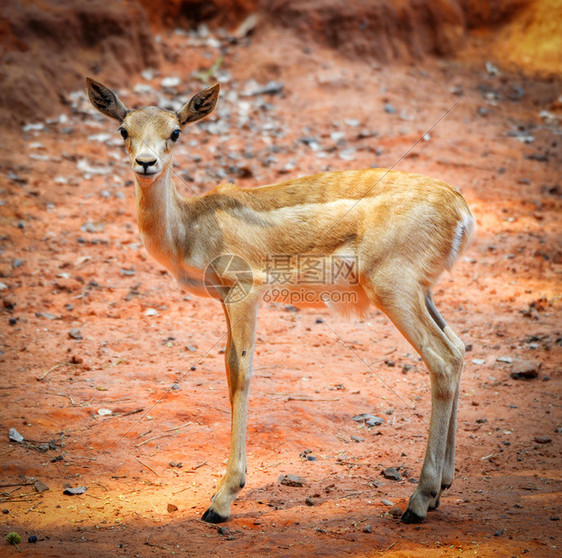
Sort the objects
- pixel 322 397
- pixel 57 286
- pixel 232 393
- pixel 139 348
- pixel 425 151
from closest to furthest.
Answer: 1. pixel 232 393
2. pixel 322 397
3. pixel 139 348
4. pixel 57 286
5. pixel 425 151

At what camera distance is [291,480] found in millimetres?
5422

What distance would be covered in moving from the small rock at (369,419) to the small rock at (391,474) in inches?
29.5

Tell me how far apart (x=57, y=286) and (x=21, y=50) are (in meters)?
6.72

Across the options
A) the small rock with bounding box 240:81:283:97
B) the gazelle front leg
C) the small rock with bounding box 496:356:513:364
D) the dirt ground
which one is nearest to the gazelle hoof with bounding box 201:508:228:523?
the dirt ground

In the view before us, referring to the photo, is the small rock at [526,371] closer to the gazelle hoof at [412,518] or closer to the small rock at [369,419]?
the small rock at [369,419]

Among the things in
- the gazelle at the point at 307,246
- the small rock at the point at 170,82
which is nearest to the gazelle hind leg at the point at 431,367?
the gazelle at the point at 307,246

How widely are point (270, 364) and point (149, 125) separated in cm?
302

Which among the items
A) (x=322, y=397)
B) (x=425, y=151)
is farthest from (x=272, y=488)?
(x=425, y=151)

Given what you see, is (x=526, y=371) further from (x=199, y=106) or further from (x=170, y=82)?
(x=170, y=82)

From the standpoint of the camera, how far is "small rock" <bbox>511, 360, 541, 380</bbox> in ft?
23.0

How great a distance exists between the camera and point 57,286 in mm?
8508

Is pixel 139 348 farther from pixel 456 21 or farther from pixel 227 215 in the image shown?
pixel 456 21

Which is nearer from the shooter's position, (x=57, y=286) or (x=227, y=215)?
(x=227, y=215)

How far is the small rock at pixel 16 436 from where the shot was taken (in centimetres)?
558
